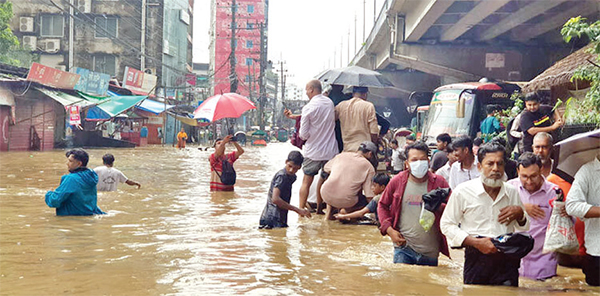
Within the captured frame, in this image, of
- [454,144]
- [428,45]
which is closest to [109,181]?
[454,144]

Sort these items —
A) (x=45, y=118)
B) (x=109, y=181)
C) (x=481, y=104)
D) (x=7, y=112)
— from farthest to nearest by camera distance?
(x=45, y=118), (x=7, y=112), (x=481, y=104), (x=109, y=181)

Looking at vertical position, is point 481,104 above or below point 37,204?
above

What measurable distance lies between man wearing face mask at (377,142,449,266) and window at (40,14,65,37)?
152ft

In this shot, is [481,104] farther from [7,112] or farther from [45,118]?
[45,118]

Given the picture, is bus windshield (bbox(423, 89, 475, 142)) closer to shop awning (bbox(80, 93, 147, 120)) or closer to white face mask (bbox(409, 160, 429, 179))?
white face mask (bbox(409, 160, 429, 179))

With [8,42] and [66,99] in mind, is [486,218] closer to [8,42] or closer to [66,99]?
[66,99]

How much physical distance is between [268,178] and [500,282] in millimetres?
14583

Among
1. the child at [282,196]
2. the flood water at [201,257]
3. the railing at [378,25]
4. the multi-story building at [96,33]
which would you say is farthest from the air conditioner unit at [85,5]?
the child at [282,196]

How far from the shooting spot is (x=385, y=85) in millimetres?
12156

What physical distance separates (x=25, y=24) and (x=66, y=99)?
→ 1972cm

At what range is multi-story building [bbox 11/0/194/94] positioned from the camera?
4766 cm

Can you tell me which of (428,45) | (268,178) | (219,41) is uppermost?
(219,41)

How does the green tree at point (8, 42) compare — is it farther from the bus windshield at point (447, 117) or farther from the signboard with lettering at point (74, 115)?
the bus windshield at point (447, 117)

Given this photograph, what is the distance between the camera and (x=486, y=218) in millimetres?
5074
